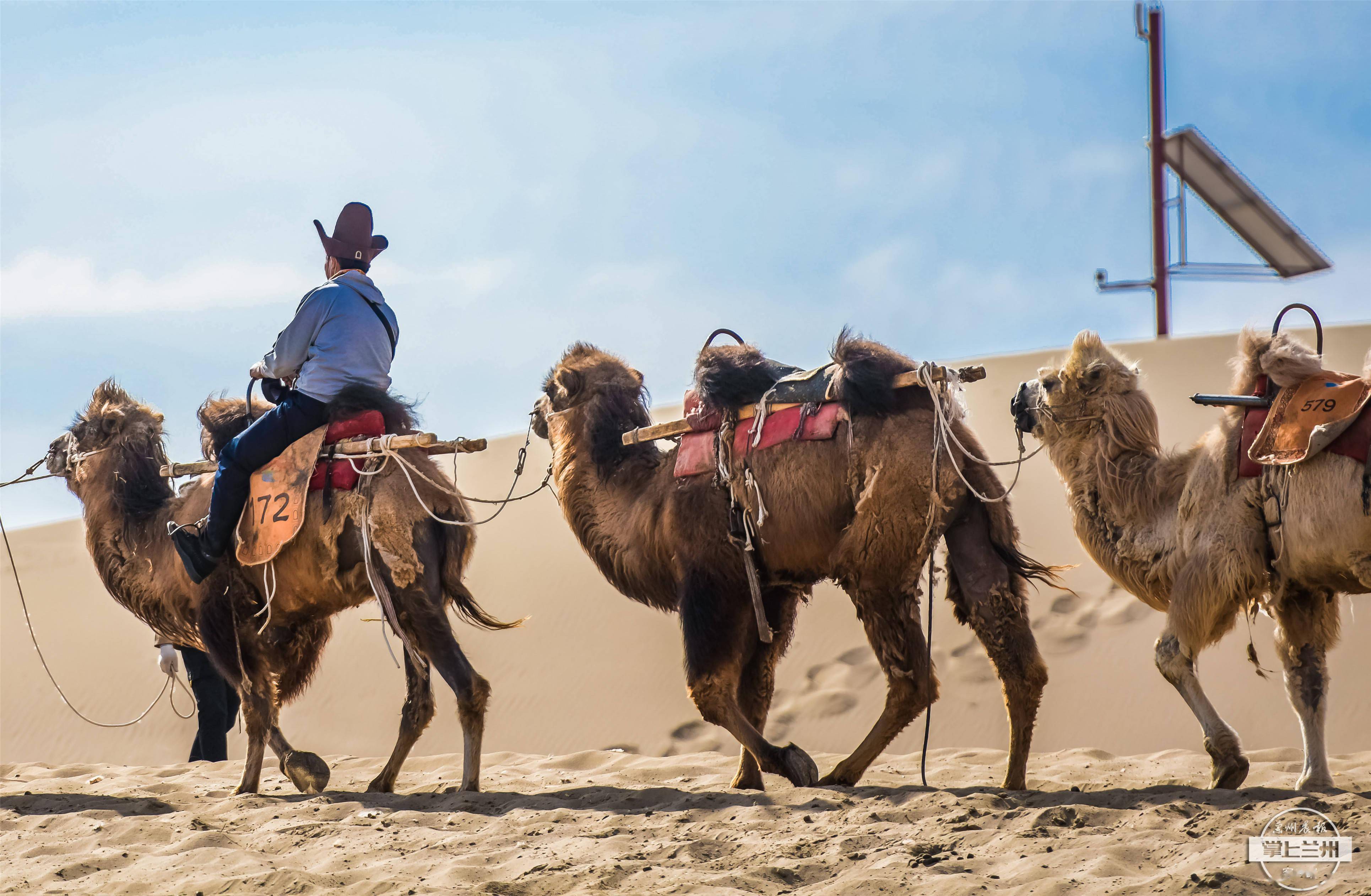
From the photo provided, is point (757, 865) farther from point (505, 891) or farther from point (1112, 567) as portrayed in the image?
point (1112, 567)

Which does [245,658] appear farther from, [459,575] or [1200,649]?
[1200,649]

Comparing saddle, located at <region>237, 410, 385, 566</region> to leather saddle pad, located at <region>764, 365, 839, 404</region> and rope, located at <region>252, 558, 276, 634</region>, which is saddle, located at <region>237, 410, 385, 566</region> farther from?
leather saddle pad, located at <region>764, 365, 839, 404</region>

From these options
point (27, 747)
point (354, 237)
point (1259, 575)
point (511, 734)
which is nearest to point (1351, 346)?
point (511, 734)

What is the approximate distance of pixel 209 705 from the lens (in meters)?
8.91

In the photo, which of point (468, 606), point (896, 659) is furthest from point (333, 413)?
point (896, 659)

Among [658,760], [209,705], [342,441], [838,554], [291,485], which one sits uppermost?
[342,441]

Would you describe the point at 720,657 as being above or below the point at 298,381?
below

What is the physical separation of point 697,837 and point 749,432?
6.82 ft

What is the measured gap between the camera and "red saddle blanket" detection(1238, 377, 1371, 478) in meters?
5.22

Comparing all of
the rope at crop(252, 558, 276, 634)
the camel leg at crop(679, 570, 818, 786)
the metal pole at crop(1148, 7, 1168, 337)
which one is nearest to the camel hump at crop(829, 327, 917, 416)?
the camel leg at crop(679, 570, 818, 786)

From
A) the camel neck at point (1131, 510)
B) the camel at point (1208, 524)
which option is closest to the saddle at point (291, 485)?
the camel at point (1208, 524)

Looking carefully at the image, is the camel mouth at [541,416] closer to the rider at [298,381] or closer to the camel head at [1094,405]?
the rider at [298,381]

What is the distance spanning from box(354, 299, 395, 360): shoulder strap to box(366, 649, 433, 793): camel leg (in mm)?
1744

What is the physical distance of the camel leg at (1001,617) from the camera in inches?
225
